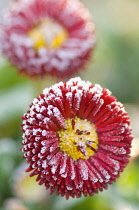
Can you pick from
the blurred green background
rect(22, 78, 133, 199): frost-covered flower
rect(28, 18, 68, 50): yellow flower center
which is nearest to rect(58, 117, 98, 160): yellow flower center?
rect(22, 78, 133, 199): frost-covered flower

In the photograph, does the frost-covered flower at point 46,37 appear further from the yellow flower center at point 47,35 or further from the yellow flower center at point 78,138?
the yellow flower center at point 78,138

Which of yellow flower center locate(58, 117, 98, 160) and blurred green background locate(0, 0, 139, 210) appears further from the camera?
blurred green background locate(0, 0, 139, 210)

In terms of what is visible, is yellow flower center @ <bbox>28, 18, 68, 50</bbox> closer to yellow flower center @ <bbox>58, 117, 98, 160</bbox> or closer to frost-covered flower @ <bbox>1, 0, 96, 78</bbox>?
frost-covered flower @ <bbox>1, 0, 96, 78</bbox>

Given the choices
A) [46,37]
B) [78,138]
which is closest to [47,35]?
[46,37]

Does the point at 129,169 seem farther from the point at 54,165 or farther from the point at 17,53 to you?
the point at 54,165

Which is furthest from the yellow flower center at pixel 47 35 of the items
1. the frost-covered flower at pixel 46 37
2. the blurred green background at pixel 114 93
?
the blurred green background at pixel 114 93

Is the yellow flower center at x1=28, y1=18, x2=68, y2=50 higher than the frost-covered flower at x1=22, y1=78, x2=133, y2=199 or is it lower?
higher

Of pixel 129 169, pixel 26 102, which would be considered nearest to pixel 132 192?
pixel 129 169
